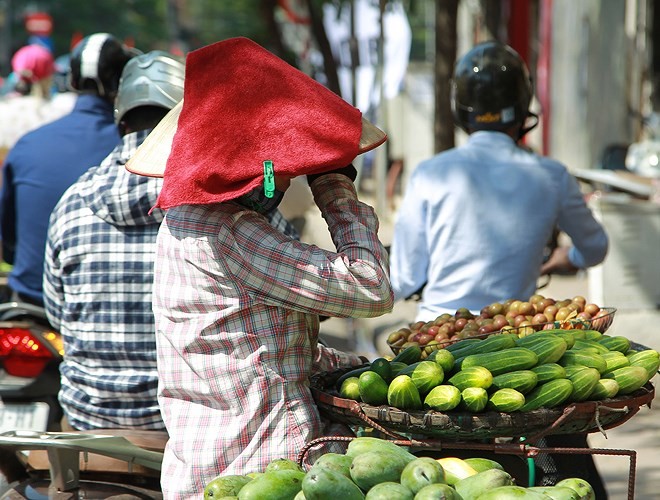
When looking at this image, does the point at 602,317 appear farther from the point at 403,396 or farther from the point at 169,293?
the point at 169,293

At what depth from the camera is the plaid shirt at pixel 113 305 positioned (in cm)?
335

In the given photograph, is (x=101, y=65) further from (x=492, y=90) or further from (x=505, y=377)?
(x=505, y=377)

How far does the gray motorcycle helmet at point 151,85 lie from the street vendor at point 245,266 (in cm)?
96

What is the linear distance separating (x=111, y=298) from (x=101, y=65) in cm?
213

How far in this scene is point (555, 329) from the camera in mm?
2992

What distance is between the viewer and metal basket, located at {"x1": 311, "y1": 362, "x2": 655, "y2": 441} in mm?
2430

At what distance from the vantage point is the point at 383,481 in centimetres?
217

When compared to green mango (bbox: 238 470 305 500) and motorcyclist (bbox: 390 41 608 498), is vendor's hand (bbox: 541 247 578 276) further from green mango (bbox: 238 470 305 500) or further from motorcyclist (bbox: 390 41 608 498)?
green mango (bbox: 238 470 305 500)

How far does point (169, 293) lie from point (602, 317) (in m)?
1.38

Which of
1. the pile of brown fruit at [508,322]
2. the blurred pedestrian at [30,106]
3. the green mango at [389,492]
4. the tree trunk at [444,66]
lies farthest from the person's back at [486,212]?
the blurred pedestrian at [30,106]

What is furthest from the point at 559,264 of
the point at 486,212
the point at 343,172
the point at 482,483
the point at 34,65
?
the point at 34,65

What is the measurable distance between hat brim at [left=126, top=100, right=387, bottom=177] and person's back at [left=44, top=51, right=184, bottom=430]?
46 centimetres

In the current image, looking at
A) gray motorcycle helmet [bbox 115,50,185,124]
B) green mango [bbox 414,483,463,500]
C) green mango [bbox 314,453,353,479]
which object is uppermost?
gray motorcycle helmet [bbox 115,50,185,124]

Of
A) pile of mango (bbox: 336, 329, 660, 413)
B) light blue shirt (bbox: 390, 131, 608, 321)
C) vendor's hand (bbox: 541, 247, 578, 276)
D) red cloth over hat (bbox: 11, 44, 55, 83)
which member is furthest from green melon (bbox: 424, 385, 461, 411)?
red cloth over hat (bbox: 11, 44, 55, 83)
